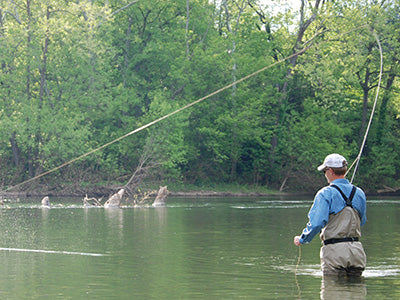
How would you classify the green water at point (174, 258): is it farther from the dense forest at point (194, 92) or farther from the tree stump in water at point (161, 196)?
the dense forest at point (194, 92)

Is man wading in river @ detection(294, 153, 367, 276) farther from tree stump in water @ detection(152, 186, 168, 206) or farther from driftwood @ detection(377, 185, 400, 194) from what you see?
driftwood @ detection(377, 185, 400, 194)

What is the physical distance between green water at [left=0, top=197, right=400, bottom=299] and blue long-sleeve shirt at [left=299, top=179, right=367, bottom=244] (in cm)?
93

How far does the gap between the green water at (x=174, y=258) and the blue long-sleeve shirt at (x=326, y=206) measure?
3.05 feet

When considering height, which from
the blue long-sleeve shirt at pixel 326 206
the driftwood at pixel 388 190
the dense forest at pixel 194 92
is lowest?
the driftwood at pixel 388 190

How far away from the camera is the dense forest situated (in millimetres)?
44750

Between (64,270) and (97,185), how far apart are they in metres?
30.7

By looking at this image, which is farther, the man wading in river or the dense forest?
the dense forest

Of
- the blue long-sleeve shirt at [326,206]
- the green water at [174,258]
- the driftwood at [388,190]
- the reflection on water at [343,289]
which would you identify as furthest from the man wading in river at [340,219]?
the driftwood at [388,190]

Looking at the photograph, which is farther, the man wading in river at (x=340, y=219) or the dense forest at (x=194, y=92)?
the dense forest at (x=194, y=92)

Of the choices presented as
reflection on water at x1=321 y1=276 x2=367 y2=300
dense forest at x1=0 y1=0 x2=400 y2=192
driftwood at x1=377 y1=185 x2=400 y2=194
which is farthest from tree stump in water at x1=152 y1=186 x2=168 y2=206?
reflection on water at x1=321 y1=276 x2=367 y2=300

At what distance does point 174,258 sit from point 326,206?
18.4 feet

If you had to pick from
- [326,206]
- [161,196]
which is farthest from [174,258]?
[161,196]

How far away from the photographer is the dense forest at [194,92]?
4475cm

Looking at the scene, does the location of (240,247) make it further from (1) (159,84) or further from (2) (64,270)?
(1) (159,84)
